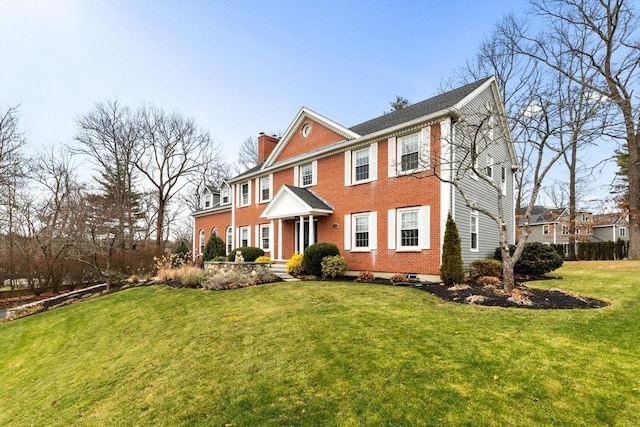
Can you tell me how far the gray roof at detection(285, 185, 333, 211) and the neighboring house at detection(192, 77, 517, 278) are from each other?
0.16ft

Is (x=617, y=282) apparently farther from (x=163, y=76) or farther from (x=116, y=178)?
(x=116, y=178)

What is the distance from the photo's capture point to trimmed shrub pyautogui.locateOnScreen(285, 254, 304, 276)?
1458cm

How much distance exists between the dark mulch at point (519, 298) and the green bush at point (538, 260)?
3.57 meters

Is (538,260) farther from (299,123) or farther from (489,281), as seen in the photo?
(299,123)

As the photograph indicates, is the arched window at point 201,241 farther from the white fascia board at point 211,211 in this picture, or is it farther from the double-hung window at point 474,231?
the double-hung window at point 474,231

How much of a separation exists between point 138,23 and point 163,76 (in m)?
3.50

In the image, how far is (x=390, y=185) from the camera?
13.2 meters

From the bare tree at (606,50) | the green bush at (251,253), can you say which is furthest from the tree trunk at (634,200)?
the green bush at (251,253)

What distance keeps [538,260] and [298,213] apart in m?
9.59

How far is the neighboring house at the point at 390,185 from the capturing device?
11836 mm

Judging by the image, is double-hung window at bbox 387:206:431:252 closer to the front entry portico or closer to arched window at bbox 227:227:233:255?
the front entry portico

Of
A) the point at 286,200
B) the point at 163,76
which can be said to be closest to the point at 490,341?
the point at 286,200

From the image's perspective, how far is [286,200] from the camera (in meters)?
16.2

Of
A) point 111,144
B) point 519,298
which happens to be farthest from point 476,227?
point 111,144
